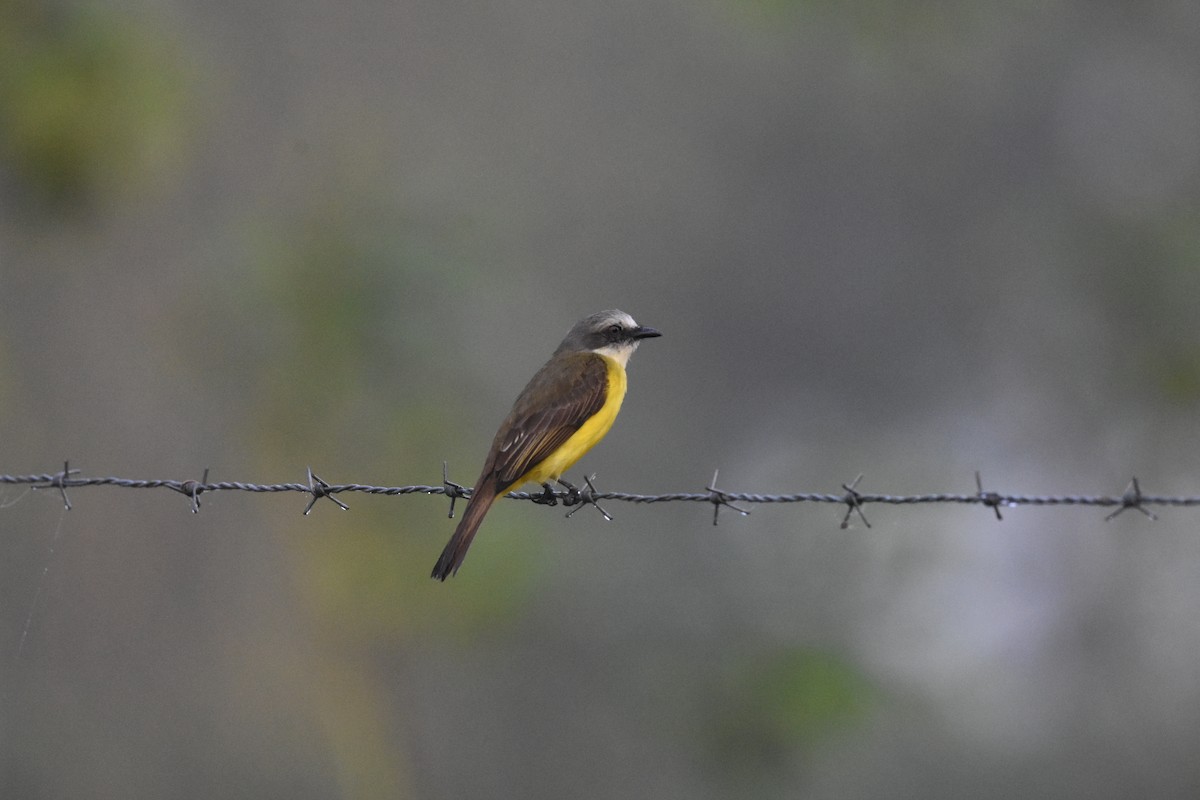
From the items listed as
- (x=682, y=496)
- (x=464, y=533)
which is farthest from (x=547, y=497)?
(x=682, y=496)

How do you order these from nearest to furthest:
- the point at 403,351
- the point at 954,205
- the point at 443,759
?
the point at 403,351
the point at 443,759
the point at 954,205

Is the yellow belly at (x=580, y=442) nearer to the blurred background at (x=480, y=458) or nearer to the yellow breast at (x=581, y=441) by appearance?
the yellow breast at (x=581, y=441)

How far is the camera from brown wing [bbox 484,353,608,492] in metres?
6.42

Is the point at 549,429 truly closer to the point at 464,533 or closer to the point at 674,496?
the point at 464,533

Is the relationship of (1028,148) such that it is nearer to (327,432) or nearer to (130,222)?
(327,432)

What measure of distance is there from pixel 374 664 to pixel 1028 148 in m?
11.0

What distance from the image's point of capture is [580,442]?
22.1 feet

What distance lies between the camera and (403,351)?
13859 mm

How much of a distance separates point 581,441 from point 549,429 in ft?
0.70

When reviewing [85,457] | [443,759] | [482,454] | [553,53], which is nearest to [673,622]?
[443,759]

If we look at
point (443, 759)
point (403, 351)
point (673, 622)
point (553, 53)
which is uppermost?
point (553, 53)

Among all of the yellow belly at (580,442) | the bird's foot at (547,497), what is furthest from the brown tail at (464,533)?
the bird's foot at (547,497)

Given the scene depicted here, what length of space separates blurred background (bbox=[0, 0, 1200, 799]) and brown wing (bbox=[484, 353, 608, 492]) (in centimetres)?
682

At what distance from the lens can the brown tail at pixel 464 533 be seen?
580cm
